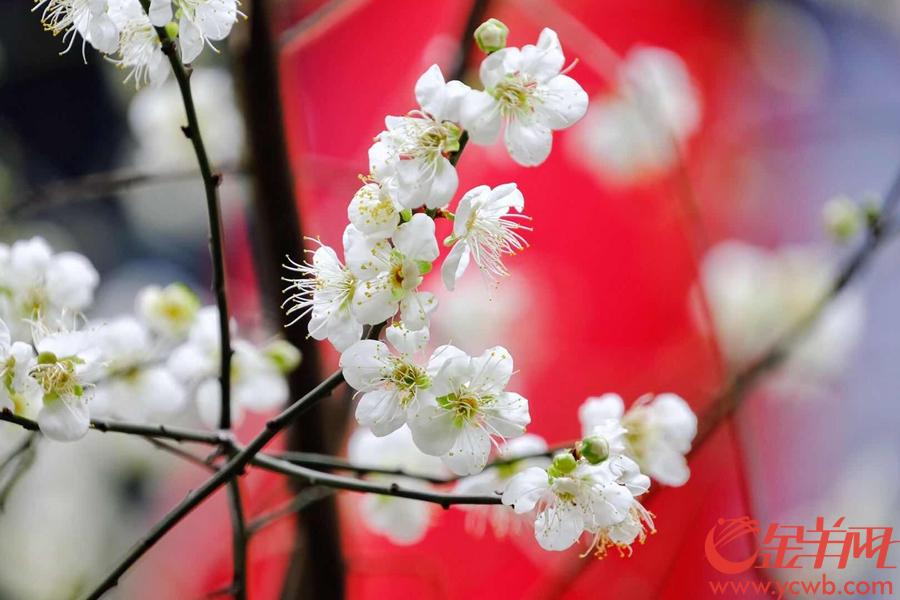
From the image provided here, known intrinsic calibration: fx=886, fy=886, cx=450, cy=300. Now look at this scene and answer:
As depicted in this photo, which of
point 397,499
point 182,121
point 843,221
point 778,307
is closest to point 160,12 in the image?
point 397,499

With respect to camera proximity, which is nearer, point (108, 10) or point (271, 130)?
point (108, 10)

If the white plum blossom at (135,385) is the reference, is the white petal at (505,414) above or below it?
below

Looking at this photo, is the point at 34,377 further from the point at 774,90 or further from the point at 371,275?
Result: the point at 774,90

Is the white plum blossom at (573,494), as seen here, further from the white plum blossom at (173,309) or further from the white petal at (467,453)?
the white plum blossom at (173,309)

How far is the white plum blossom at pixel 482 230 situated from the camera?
0.96 ft

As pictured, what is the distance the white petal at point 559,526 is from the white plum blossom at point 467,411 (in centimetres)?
3

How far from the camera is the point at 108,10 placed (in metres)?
0.34

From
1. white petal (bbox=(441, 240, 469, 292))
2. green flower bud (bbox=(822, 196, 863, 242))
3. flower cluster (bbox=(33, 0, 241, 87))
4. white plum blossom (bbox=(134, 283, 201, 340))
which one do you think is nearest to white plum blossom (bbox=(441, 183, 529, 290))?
white petal (bbox=(441, 240, 469, 292))

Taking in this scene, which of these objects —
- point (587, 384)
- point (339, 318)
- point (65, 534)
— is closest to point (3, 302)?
point (339, 318)

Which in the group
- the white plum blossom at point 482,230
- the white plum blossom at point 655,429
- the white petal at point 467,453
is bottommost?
the white plum blossom at point 655,429

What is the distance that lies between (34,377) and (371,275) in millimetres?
150

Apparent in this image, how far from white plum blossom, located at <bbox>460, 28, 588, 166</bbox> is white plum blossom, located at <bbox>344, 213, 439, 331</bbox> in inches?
1.9

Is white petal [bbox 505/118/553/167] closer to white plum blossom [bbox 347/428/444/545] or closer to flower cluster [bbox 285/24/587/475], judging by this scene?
flower cluster [bbox 285/24/587/475]

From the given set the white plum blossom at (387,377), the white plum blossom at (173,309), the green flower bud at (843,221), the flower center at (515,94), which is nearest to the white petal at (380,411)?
the white plum blossom at (387,377)
